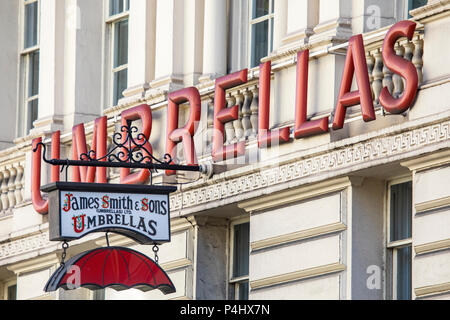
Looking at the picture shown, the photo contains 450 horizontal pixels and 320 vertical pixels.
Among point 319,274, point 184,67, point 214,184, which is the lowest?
point 319,274

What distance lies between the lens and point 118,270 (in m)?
19.5

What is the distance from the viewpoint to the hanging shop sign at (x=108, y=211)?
62.5 ft

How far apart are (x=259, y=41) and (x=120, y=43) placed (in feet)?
12.3

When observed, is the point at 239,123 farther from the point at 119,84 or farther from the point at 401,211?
the point at 119,84

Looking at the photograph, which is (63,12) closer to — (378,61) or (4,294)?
(4,294)

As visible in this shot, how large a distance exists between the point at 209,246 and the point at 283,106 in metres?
2.36

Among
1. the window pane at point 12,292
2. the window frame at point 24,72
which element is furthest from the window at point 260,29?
the window pane at point 12,292

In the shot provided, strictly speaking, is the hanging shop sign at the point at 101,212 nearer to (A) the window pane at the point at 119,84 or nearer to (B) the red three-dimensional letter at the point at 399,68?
(B) the red three-dimensional letter at the point at 399,68

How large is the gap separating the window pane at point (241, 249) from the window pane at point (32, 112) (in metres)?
6.59

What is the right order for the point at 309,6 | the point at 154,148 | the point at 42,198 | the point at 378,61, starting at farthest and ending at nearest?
the point at 42,198
the point at 154,148
the point at 309,6
the point at 378,61

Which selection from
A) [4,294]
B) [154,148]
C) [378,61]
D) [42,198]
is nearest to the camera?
[378,61]

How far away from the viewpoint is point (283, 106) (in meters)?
20.7

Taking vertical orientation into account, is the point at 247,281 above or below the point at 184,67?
below

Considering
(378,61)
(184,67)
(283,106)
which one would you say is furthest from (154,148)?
(378,61)
